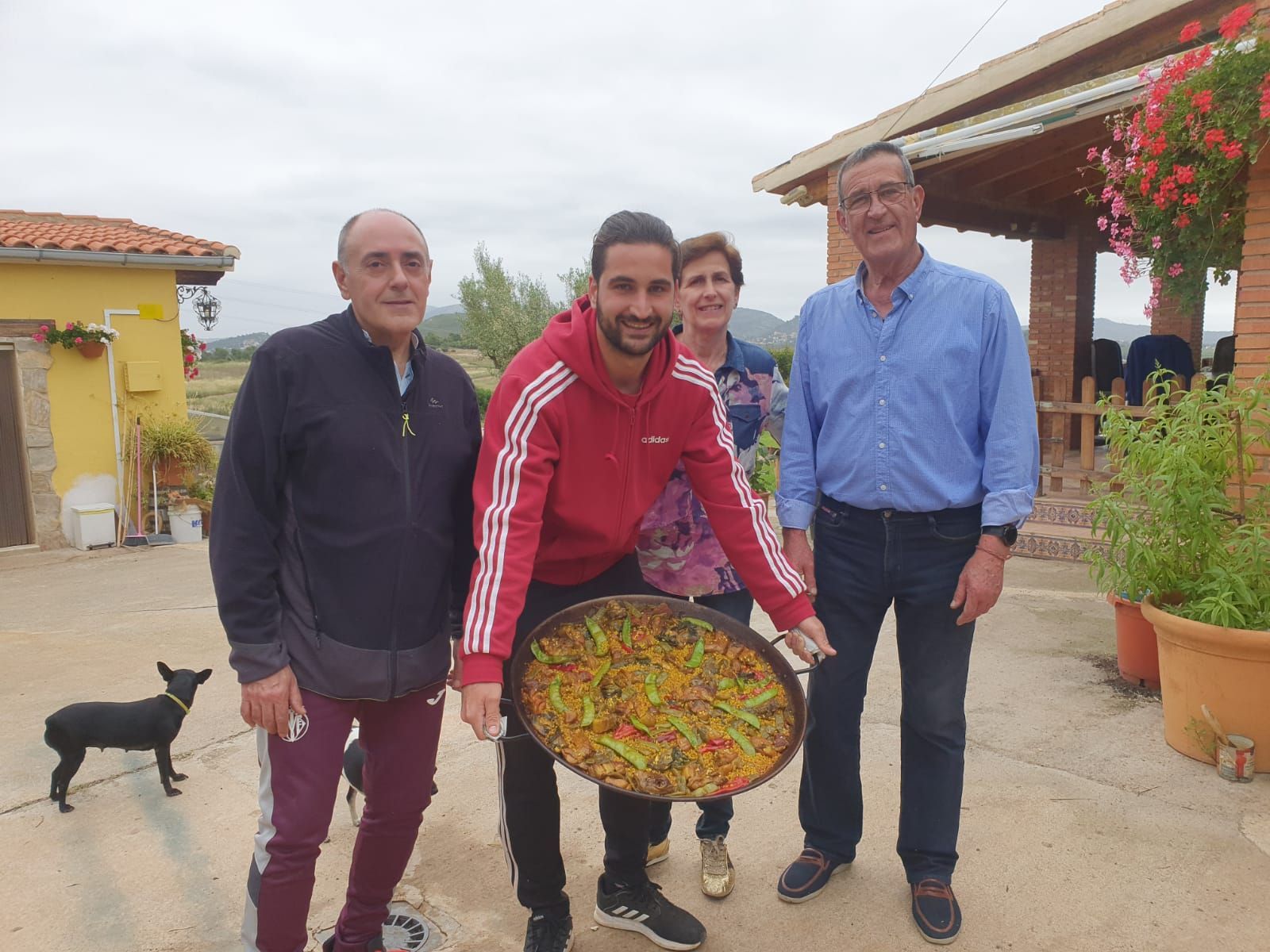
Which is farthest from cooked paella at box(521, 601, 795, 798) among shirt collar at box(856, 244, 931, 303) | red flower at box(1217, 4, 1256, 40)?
red flower at box(1217, 4, 1256, 40)

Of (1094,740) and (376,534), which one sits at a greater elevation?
(376,534)

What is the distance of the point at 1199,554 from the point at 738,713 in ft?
8.18

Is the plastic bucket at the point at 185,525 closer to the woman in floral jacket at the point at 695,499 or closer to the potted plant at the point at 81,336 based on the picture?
the potted plant at the point at 81,336

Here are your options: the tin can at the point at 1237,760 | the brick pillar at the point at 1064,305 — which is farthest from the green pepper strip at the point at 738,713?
the brick pillar at the point at 1064,305

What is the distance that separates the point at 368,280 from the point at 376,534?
609 mm

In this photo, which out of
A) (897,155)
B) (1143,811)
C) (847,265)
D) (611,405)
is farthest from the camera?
(847,265)

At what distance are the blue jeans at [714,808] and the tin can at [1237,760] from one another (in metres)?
2.02

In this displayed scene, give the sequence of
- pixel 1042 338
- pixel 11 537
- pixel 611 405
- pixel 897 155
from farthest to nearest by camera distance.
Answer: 1. pixel 1042 338
2. pixel 11 537
3. pixel 897 155
4. pixel 611 405

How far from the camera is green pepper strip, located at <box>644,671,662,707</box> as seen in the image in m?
2.33

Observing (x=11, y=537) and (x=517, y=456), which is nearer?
(x=517, y=456)

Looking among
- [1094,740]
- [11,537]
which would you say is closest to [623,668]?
[1094,740]

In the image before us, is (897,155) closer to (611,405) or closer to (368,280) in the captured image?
(611,405)

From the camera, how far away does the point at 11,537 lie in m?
9.84

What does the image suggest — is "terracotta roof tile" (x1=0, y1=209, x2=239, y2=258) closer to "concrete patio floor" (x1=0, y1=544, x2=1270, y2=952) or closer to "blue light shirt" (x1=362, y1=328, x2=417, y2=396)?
"concrete patio floor" (x1=0, y1=544, x2=1270, y2=952)
